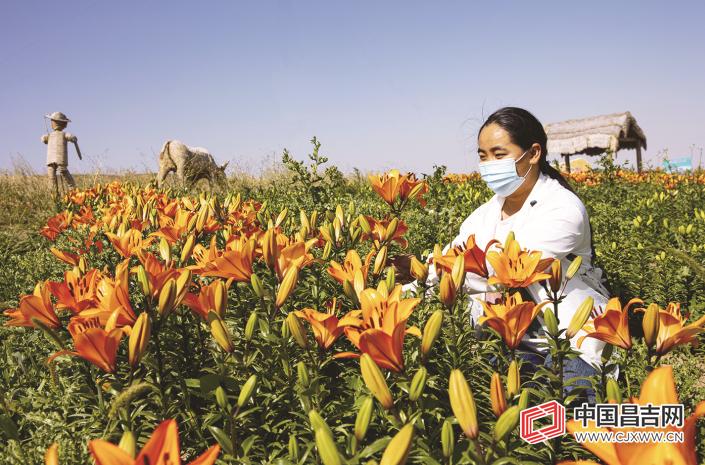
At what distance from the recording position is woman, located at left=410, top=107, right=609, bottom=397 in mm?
2132

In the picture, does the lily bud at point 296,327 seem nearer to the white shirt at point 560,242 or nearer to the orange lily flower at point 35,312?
the orange lily flower at point 35,312

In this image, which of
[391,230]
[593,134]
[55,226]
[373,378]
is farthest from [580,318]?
[593,134]

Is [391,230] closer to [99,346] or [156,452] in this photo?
[99,346]

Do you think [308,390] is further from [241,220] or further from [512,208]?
[512,208]

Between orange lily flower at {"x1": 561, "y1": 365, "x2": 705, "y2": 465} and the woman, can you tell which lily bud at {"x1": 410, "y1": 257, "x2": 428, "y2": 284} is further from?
orange lily flower at {"x1": 561, "y1": 365, "x2": 705, "y2": 465}

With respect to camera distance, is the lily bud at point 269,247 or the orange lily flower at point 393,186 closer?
the lily bud at point 269,247

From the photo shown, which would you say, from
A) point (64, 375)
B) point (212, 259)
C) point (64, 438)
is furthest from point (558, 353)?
point (64, 375)

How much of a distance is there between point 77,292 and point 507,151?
2.10m

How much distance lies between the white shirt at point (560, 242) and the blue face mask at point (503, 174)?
Answer: 0.35 feet

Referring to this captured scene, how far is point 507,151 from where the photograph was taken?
2508 mm

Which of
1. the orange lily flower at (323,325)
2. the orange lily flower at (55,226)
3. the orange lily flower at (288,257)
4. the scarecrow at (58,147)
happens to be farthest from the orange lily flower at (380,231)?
the scarecrow at (58,147)

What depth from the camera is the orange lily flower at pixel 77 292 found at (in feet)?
4.07

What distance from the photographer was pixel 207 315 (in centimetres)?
127

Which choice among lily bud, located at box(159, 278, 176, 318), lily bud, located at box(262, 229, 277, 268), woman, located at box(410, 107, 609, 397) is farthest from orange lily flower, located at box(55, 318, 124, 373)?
woman, located at box(410, 107, 609, 397)
